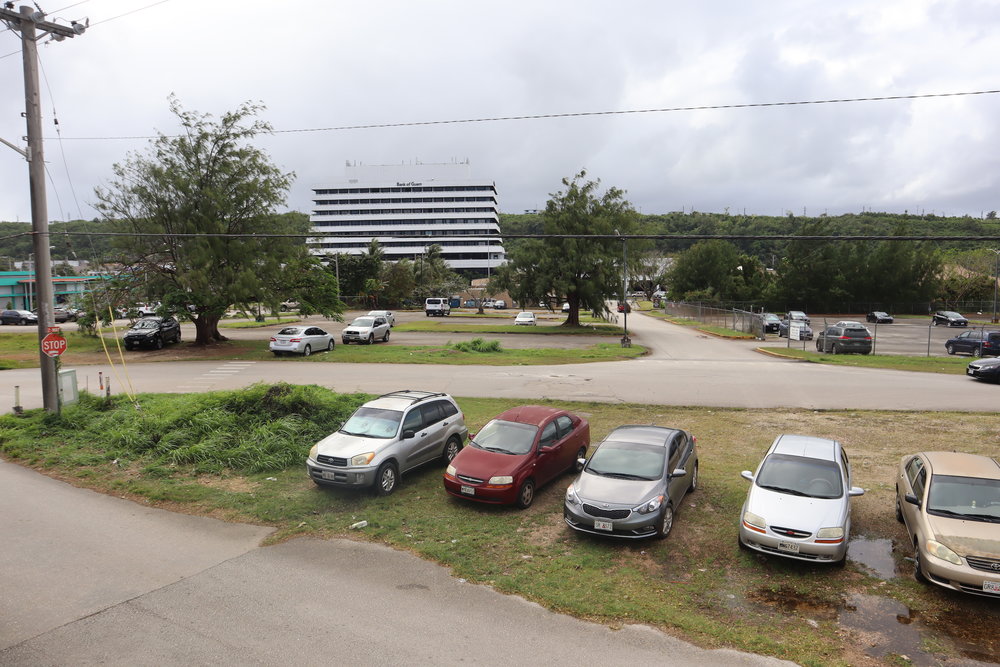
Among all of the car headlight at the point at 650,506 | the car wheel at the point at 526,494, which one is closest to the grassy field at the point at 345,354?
the car wheel at the point at 526,494

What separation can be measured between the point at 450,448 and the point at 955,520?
903 centimetres

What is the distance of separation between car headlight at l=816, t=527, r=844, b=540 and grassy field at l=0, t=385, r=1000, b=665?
1.88 feet

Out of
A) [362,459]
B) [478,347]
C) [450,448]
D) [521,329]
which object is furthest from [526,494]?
[521,329]

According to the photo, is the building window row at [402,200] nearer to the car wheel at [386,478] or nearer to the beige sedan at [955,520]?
the car wheel at [386,478]

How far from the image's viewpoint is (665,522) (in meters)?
9.63

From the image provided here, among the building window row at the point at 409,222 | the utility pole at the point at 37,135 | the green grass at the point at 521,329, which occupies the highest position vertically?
the building window row at the point at 409,222

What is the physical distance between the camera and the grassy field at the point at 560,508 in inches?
297

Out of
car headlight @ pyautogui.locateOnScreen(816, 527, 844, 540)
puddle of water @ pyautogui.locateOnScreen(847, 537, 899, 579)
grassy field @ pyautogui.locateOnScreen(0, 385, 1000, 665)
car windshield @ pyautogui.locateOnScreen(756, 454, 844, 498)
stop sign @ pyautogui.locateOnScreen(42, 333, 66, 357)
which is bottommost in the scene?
puddle of water @ pyautogui.locateOnScreen(847, 537, 899, 579)

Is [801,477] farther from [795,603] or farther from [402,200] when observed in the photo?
[402,200]

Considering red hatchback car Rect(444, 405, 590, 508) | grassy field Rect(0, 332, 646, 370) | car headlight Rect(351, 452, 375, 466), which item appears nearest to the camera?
red hatchback car Rect(444, 405, 590, 508)

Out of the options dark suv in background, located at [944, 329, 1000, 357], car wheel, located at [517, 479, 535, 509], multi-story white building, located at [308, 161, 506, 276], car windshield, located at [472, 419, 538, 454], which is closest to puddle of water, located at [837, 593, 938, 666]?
car wheel, located at [517, 479, 535, 509]

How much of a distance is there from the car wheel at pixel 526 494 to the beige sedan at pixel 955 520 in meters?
5.92

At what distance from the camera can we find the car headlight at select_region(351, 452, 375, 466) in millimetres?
11234

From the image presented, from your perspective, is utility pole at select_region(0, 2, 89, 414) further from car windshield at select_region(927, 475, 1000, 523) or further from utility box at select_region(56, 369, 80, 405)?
car windshield at select_region(927, 475, 1000, 523)
